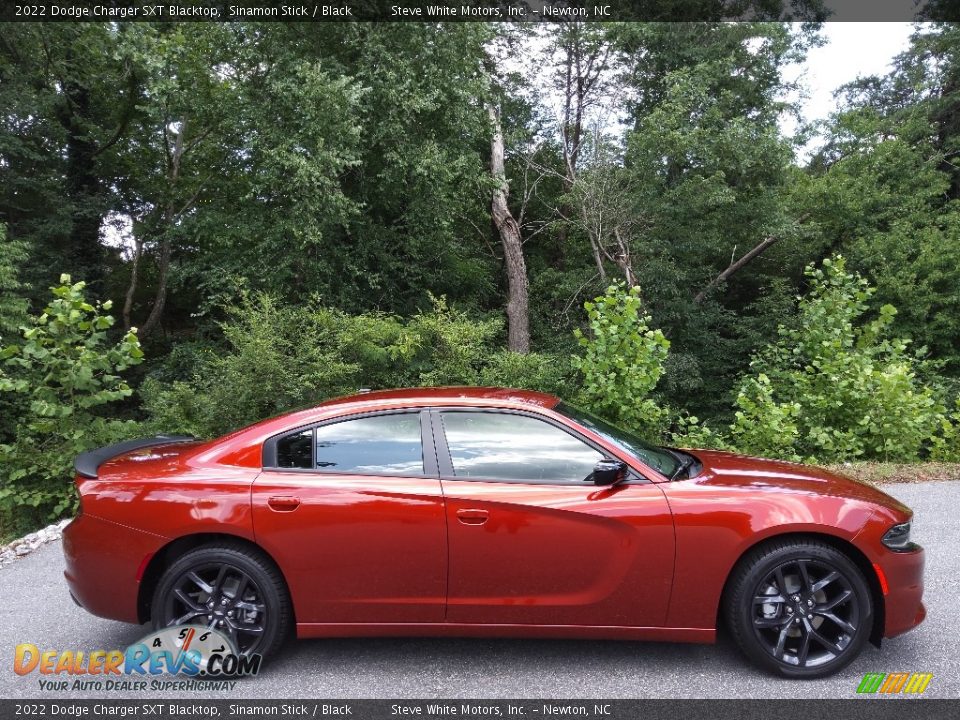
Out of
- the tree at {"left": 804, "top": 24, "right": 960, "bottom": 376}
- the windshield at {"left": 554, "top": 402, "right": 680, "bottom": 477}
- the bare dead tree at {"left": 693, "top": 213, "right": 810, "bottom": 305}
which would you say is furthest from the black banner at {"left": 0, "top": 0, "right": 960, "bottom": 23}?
the windshield at {"left": 554, "top": 402, "right": 680, "bottom": 477}

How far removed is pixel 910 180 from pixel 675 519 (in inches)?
649

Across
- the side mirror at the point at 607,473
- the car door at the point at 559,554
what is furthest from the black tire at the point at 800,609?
the side mirror at the point at 607,473

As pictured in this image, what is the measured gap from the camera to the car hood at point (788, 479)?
10.4ft

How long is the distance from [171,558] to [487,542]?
1.66m

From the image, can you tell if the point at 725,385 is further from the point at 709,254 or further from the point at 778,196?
the point at 778,196

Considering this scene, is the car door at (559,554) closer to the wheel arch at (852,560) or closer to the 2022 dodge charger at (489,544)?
the 2022 dodge charger at (489,544)

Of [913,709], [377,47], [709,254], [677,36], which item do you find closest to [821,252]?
[709,254]

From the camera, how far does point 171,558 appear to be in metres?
3.24

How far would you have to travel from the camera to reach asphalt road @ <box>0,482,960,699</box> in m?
2.93

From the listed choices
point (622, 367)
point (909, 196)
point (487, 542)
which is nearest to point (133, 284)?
point (622, 367)

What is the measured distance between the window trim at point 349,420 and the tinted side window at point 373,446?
0.6 inches

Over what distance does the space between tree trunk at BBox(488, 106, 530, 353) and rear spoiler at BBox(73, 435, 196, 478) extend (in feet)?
37.3

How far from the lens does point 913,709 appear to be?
2.74 m

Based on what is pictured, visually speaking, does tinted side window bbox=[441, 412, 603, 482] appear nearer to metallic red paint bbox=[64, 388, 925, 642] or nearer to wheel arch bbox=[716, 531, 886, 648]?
metallic red paint bbox=[64, 388, 925, 642]
